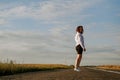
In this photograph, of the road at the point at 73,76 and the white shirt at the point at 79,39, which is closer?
the road at the point at 73,76

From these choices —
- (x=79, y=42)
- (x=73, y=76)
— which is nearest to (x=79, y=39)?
(x=79, y=42)

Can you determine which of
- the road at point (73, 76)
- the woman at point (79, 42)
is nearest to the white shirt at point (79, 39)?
the woman at point (79, 42)

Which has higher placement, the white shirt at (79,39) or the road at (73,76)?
the white shirt at (79,39)

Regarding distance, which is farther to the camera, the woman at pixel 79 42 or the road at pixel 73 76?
the woman at pixel 79 42

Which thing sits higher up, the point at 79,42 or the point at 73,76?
the point at 79,42

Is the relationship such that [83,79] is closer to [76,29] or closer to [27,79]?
[27,79]

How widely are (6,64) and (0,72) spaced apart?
1.68m

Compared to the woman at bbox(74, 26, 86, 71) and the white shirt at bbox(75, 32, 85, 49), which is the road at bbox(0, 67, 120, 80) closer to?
the woman at bbox(74, 26, 86, 71)

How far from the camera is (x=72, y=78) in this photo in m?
13.4

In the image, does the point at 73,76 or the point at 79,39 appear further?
the point at 79,39

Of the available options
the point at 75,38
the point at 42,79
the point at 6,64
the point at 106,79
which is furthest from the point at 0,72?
the point at 106,79

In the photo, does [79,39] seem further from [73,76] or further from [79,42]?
[73,76]

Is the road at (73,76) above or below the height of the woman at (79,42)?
below

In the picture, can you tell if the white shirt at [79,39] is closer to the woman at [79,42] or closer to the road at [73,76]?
the woman at [79,42]
